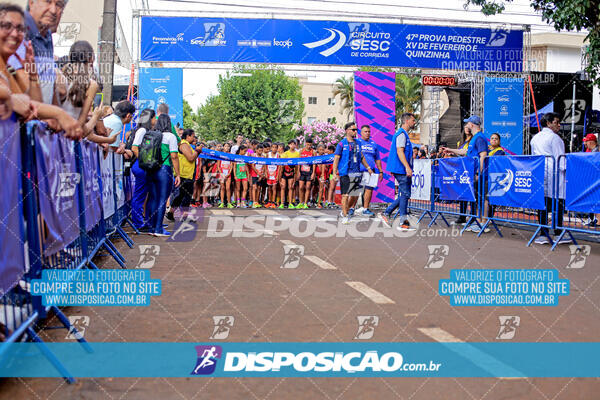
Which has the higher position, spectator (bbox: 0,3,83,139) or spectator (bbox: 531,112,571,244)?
spectator (bbox: 0,3,83,139)

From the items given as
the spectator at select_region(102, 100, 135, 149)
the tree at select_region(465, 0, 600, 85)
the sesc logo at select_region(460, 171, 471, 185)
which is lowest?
the sesc logo at select_region(460, 171, 471, 185)

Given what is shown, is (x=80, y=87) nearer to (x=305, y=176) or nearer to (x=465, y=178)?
(x=465, y=178)

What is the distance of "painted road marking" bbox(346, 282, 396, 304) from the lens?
5.27 m

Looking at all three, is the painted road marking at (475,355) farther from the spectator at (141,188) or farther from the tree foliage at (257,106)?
the tree foliage at (257,106)

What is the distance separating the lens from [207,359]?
370cm

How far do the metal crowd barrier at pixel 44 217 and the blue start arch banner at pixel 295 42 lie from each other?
1334 centimetres

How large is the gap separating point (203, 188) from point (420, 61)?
26.1 ft

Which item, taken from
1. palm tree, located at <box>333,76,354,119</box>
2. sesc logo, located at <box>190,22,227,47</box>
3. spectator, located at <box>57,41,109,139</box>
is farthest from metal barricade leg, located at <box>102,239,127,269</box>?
palm tree, located at <box>333,76,354,119</box>

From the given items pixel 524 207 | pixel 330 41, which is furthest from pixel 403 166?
pixel 330 41

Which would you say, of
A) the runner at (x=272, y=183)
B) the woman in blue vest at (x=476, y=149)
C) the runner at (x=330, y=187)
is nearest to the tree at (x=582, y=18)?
the woman in blue vest at (x=476, y=149)

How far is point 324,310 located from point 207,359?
1.44 m

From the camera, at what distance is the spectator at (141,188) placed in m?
10.7

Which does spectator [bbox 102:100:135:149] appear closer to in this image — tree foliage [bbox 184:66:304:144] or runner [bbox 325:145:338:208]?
runner [bbox 325:145:338:208]

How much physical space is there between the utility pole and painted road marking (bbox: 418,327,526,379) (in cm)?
1286
